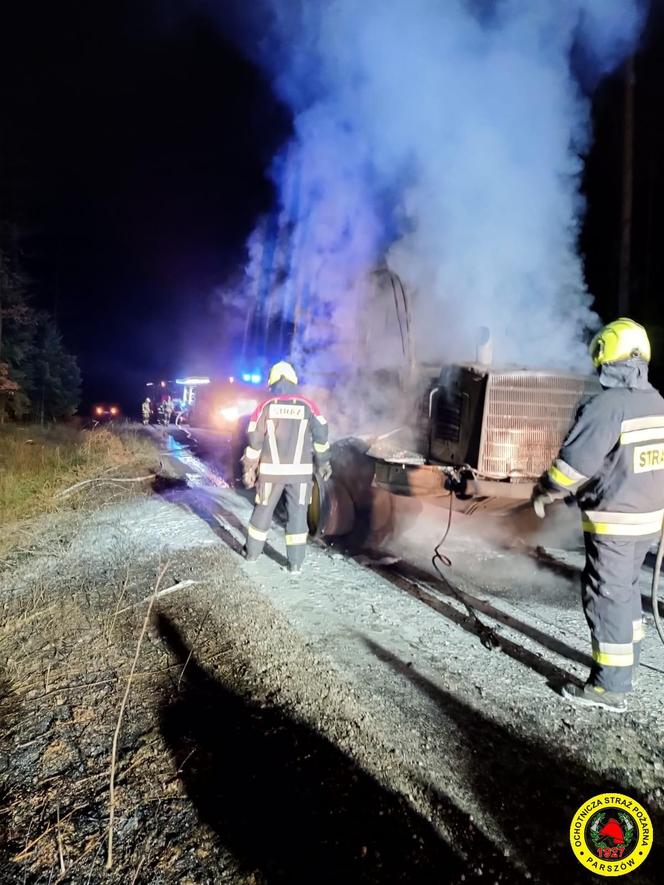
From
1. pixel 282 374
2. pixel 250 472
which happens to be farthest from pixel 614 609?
pixel 282 374

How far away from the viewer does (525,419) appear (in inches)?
208

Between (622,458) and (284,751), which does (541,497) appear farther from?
(284,751)

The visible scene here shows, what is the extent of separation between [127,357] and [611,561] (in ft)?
272

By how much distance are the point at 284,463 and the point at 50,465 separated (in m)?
6.30

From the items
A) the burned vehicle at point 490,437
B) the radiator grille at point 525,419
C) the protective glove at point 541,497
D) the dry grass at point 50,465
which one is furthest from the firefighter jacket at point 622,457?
the dry grass at point 50,465

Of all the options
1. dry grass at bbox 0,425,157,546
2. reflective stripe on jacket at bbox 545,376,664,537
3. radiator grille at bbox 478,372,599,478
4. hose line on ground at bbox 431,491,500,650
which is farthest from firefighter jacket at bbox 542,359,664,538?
dry grass at bbox 0,425,157,546

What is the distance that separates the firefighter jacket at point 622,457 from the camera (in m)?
2.86

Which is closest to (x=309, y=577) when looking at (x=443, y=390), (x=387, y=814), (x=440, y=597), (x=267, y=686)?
(x=440, y=597)

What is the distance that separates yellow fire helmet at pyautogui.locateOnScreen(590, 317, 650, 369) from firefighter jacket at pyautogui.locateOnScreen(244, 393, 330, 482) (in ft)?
9.09

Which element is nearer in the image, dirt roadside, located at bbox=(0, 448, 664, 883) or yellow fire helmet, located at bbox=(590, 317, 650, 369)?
dirt roadside, located at bbox=(0, 448, 664, 883)

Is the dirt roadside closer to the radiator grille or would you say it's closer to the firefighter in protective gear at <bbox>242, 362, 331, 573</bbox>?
the firefighter in protective gear at <bbox>242, 362, 331, 573</bbox>

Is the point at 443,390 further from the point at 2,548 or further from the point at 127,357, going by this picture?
the point at 127,357

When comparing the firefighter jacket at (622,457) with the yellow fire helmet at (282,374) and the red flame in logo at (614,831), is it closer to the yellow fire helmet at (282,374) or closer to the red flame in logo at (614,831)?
the red flame in logo at (614,831)

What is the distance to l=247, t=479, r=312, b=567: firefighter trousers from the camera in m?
5.01
